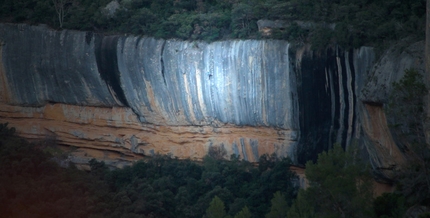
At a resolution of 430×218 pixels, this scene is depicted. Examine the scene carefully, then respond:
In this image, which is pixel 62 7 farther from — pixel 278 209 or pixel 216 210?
pixel 278 209

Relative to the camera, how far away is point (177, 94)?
28641 millimetres

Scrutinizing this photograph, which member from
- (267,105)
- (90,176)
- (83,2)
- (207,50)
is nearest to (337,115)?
(267,105)

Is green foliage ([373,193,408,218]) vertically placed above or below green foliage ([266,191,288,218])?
above

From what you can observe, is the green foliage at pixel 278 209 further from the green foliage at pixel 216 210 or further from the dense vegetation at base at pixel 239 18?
the dense vegetation at base at pixel 239 18

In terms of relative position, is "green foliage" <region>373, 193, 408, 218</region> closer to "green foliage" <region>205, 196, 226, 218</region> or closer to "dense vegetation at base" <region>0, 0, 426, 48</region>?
"green foliage" <region>205, 196, 226, 218</region>

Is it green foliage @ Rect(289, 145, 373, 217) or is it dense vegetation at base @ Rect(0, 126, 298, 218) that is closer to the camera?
green foliage @ Rect(289, 145, 373, 217)

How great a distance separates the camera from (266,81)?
88.7 feet

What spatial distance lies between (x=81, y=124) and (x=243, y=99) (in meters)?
6.75

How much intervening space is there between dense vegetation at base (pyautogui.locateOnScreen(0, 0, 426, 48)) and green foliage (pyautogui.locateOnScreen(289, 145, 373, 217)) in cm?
414

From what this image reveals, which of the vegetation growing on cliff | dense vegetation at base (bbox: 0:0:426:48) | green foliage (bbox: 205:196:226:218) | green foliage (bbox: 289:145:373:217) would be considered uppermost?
dense vegetation at base (bbox: 0:0:426:48)

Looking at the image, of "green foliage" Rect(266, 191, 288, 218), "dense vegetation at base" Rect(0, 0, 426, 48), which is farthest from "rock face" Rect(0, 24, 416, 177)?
"green foliage" Rect(266, 191, 288, 218)

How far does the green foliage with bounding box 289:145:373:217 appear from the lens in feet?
63.5

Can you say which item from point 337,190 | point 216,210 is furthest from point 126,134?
point 337,190

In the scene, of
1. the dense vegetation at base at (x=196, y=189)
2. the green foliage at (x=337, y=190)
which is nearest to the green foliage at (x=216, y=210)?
the dense vegetation at base at (x=196, y=189)
